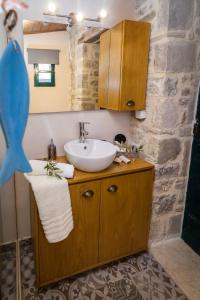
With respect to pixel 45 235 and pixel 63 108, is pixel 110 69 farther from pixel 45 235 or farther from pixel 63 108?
pixel 45 235

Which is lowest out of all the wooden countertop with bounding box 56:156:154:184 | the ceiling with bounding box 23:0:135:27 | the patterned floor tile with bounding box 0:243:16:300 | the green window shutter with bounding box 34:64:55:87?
the patterned floor tile with bounding box 0:243:16:300

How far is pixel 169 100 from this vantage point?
1.81 meters

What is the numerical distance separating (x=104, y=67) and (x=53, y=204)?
1177 millimetres

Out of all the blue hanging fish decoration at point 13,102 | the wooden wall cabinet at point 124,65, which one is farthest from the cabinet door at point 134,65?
the blue hanging fish decoration at point 13,102

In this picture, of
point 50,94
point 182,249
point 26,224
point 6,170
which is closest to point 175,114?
point 50,94

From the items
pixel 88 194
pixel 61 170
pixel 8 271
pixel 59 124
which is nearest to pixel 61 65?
pixel 59 124

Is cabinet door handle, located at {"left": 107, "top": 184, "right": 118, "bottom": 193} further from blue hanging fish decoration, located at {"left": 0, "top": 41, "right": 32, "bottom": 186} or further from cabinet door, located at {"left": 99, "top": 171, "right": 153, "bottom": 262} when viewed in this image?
blue hanging fish decoration, located at {"left": 0, "top": 41, "right": 32, "bottom": 186}

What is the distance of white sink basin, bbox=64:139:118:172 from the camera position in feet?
5.20

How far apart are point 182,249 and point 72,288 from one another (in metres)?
1.03

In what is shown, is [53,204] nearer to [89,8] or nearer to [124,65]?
[124,65]

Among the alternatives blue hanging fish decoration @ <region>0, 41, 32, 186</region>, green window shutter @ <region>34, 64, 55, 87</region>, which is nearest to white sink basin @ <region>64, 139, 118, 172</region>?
green window shutter @ <region>34, 64, 55, 87</region>

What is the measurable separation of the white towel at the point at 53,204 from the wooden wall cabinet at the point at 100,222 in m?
0.09

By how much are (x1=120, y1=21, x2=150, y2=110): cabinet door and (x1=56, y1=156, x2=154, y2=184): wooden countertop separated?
453 millimetres

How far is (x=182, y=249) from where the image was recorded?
2.13m
